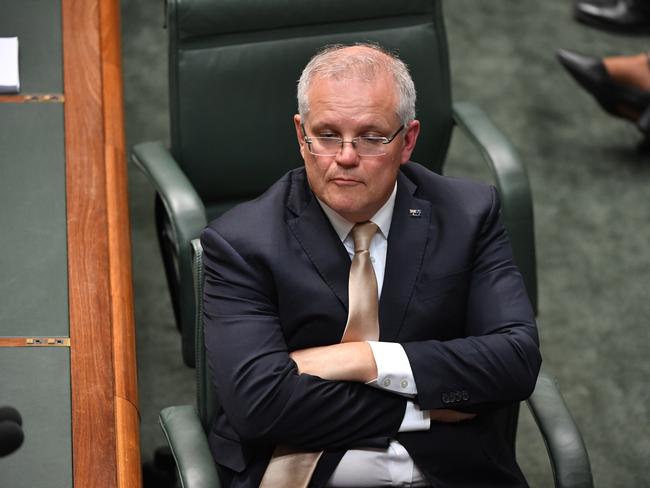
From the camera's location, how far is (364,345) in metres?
2.15

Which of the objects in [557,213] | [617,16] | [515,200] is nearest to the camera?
[515,200]

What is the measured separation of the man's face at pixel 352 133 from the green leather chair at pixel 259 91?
562mm

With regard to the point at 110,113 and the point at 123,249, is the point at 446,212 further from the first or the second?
the point at 110,113

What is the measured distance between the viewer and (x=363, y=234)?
7.36ft

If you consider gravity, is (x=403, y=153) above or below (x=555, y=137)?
above

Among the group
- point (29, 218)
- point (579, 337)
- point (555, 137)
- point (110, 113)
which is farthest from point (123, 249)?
point (555, 137)

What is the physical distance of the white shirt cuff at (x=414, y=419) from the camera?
218cm

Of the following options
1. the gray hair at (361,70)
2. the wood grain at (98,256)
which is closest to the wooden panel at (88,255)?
the wood grain at (98,256)

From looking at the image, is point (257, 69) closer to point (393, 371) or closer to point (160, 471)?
point (393, 371)

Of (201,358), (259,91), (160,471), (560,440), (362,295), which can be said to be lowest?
(160,471)

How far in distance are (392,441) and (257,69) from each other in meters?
0.97

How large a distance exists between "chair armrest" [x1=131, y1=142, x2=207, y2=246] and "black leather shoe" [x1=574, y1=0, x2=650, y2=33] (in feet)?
8.16

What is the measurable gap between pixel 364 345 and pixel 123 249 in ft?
2.30

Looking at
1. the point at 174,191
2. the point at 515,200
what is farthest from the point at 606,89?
the point at 174,191
